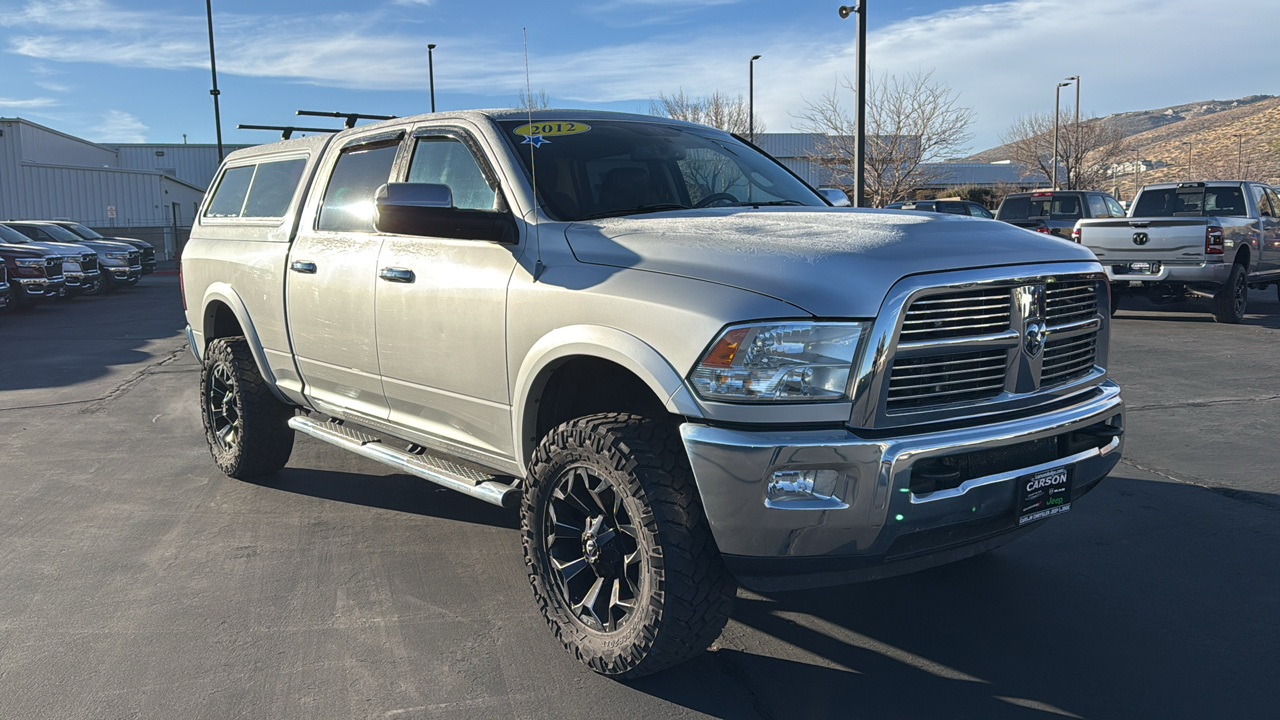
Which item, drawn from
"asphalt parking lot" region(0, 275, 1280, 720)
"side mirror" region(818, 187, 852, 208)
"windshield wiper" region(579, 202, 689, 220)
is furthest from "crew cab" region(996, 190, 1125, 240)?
"windshield wiper" region(579, 202, 689, 220)

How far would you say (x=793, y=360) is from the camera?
2.78 metres

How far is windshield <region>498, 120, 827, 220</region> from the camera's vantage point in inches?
155

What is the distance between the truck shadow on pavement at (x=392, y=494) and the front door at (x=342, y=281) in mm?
756

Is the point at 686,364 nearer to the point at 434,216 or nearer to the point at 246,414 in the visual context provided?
the point at 434,216

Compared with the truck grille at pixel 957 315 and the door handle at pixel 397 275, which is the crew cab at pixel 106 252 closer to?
the door handle at pixel 397 275

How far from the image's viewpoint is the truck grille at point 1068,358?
10.9 feet

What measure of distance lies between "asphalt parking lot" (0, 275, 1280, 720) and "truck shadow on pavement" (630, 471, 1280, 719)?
1 cm

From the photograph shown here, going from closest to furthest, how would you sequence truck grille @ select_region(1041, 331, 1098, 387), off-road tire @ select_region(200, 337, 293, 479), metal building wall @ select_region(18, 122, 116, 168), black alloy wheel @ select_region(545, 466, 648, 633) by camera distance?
black alloy wheel @ select_region(545, 466, 648, 633) < truck grille @ select_region(1041, 331, 1098, 387) < off-road tire @ select_region(200, 337, 293, 479) < metal building wall @ select_region(18, 122, 116, 168)

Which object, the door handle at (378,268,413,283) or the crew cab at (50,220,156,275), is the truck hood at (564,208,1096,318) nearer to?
the door handle at (378,268,413,283)

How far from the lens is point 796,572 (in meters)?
2.88

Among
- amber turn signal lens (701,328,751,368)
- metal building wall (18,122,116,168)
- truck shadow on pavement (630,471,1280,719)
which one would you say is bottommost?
truck shadow on pavement (630,471,1280,719)

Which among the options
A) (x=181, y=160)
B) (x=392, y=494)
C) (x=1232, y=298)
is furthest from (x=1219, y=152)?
(x=392, y=494)

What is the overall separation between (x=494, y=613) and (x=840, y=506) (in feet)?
5.50

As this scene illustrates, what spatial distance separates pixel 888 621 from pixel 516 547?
1.78 meters
